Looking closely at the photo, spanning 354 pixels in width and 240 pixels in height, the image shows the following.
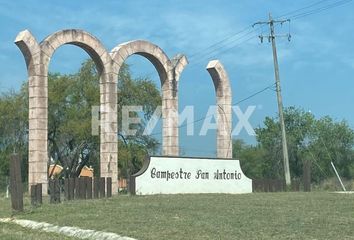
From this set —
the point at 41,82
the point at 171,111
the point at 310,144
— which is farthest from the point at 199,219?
the point at 310,144

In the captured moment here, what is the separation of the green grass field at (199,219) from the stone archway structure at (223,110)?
39.9 feet

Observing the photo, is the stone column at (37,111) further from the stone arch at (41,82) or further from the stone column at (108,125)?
the stone column at (108,125)

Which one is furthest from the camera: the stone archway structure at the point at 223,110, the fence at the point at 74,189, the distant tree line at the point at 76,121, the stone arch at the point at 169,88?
the distant tree line at the point at 76,121

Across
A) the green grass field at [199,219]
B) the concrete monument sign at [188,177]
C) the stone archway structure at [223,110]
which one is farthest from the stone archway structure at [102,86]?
the green grass field at [199,219]

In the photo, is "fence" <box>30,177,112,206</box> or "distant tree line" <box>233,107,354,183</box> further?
"distant tree line" <box>233,107,354,183</box>

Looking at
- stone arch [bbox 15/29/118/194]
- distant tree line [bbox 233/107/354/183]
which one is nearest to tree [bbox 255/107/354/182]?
distant tree line [bbox 233/107/354/183]

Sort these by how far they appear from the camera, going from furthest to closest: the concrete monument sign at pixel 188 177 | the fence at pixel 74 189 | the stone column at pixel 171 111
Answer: the stone column at pixel 171 111
the concrete monument sign at pixel 188 177
the fence at pixel 74 189

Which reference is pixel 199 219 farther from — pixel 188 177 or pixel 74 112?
pixel 74 112

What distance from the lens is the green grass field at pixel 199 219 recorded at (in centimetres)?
1198

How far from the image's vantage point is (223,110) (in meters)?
31.5

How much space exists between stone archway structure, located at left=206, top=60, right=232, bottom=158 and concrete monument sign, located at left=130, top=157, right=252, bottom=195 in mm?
2462

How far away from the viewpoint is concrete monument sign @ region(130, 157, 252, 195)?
2447 cm

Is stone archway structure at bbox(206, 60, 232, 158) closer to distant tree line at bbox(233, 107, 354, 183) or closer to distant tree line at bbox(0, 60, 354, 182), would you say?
distant tree line at bbox(0, 60, 354, 182)

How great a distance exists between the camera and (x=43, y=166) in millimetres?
25938
